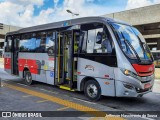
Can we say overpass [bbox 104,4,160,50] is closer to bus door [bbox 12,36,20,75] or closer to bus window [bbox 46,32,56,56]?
bus door [bbox 12,36,20,75]

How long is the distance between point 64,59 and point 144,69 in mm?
3633

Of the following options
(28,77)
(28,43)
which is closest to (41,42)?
(28,43)

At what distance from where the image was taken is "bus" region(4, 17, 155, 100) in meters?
7.52

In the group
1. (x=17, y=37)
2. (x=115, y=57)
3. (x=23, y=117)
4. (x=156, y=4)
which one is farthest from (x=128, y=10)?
(x=23, y=117)

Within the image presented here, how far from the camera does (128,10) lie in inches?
988

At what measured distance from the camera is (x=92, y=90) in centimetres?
847

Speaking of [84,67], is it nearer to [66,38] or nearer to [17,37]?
[66,38]

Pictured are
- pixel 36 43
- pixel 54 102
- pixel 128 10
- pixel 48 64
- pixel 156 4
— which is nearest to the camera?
pixel 54 102

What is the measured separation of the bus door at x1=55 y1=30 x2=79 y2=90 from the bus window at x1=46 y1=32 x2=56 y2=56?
308 mm

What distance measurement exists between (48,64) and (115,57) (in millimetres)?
3966

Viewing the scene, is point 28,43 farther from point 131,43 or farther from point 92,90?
point 131,43

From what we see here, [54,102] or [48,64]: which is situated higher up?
[48,64]

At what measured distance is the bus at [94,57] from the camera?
7.52m

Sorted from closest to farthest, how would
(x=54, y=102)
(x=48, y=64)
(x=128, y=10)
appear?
1. (x=54, y=102)
2. (x=48, y=64)
3. (x=128, y=10)
